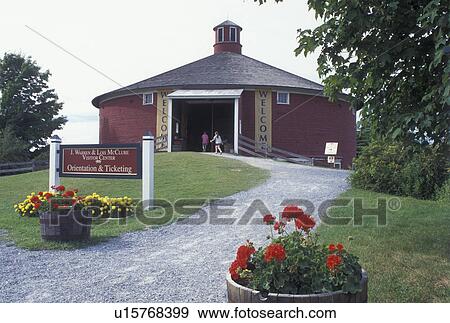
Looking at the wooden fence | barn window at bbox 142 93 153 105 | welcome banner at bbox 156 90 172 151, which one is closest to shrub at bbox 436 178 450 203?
welcome banner at bbox 156 90 172 151

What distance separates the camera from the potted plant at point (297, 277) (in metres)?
3.37

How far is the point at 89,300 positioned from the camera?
4.86 metres

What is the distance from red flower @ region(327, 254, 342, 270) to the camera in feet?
11.2

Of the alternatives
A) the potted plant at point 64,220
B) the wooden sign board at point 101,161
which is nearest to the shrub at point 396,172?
the wooden sign board at point 101,161

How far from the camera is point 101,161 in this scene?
37.3 ft

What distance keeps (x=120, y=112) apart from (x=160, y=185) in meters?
17.4

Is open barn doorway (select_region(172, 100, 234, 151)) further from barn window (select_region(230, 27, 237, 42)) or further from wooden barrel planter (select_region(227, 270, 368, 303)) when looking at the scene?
wooden barrel planter (select_region(227, 270, 368, 303))

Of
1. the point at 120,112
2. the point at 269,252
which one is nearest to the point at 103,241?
the point at 269,252

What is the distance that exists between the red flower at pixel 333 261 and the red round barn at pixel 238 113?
74.0 ft

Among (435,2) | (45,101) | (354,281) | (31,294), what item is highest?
(45,101)

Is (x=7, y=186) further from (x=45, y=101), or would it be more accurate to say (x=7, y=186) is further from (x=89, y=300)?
(x=45, y=101)

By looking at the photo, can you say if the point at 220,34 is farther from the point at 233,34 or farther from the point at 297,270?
the point at 297,270

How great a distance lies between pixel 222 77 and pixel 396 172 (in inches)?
698

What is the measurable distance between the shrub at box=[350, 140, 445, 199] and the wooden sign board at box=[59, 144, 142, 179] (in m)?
6.23
